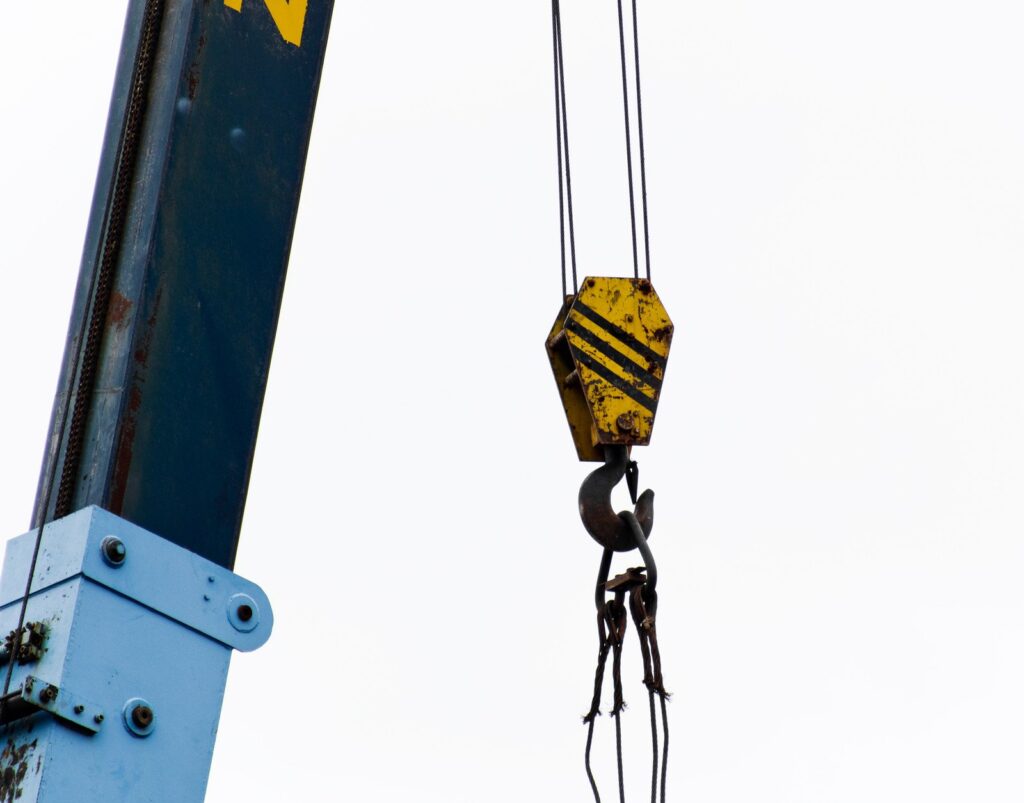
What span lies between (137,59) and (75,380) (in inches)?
29.3

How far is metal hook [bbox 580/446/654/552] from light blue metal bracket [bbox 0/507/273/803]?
0.97 m

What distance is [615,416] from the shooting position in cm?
380

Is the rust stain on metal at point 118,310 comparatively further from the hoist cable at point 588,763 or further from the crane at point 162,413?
the hoist cable at point 588,763

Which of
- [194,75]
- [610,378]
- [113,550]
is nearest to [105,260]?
[194,75]

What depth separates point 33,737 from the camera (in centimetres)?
273

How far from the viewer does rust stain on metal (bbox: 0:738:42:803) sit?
272cm

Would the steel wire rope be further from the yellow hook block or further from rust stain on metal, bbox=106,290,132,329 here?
the yellow hook block

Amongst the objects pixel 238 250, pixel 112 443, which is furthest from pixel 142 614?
pixel 238 250

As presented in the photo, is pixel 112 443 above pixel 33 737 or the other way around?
above

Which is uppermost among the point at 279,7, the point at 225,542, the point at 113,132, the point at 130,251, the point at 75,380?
the point at 279,7

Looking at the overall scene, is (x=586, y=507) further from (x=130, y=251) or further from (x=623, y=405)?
(x=130, y=251)

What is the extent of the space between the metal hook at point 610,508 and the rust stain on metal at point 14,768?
1.43m

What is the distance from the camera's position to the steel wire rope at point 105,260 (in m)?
2.94

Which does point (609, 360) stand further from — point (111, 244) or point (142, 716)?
point (142, 716)
